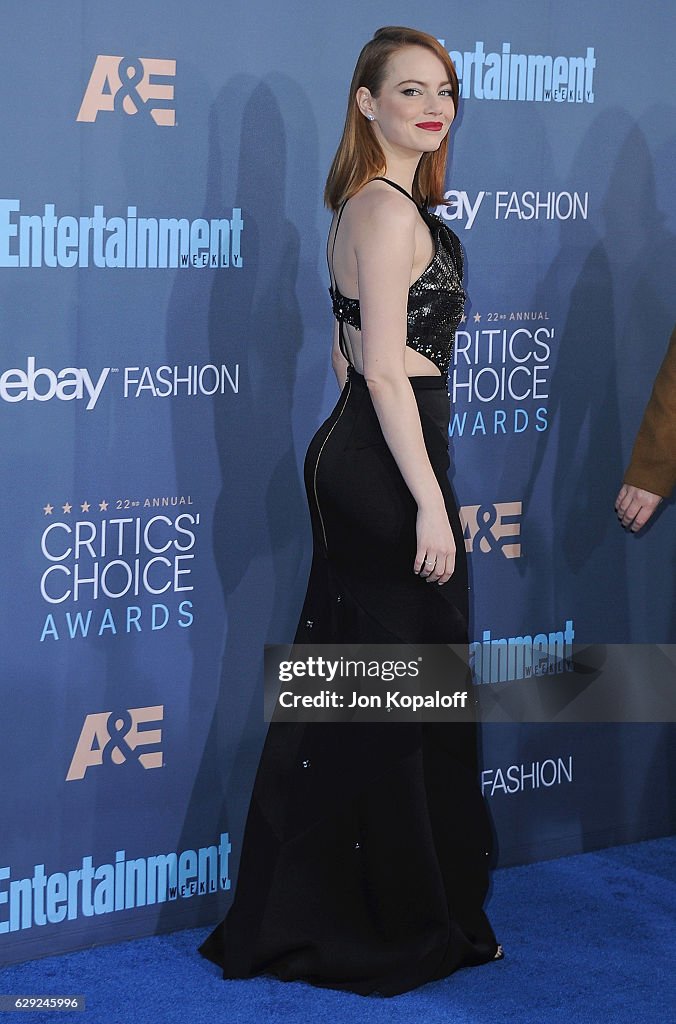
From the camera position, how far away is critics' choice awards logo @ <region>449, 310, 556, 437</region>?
3627mm

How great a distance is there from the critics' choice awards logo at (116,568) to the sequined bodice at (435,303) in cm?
65

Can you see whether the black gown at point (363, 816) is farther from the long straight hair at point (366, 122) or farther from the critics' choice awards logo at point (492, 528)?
the critics' choice awards logo at point (492, 528)

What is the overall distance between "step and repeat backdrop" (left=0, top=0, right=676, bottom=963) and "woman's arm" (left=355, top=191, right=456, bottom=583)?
1.68ft

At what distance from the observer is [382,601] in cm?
309

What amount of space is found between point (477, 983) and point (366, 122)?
1.85m

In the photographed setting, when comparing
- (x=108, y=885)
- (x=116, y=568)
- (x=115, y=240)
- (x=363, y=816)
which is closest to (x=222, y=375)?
(x=115, y=240)

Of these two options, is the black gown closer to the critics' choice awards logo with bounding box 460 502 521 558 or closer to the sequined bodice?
the sequined bodice

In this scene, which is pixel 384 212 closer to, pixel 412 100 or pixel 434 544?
pixel 412 100

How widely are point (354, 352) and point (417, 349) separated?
5.2 inches

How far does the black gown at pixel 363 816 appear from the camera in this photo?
3082 mm

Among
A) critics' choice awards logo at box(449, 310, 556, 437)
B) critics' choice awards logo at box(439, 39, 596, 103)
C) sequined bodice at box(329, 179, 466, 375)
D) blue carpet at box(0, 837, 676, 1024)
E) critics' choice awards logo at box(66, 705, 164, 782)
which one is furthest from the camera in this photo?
critics' choice awards logo at box(449, 310, 556, 437)

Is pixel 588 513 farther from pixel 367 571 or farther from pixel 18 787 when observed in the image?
pixel 18 787

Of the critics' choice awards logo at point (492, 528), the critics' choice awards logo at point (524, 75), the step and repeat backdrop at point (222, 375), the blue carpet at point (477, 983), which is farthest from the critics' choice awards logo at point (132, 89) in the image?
the blue carpet at point (477, 983)

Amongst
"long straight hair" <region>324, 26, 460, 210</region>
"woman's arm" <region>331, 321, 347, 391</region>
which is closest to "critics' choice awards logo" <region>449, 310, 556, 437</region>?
"woman's arm" <region>331, 321, 347, 391</region>
